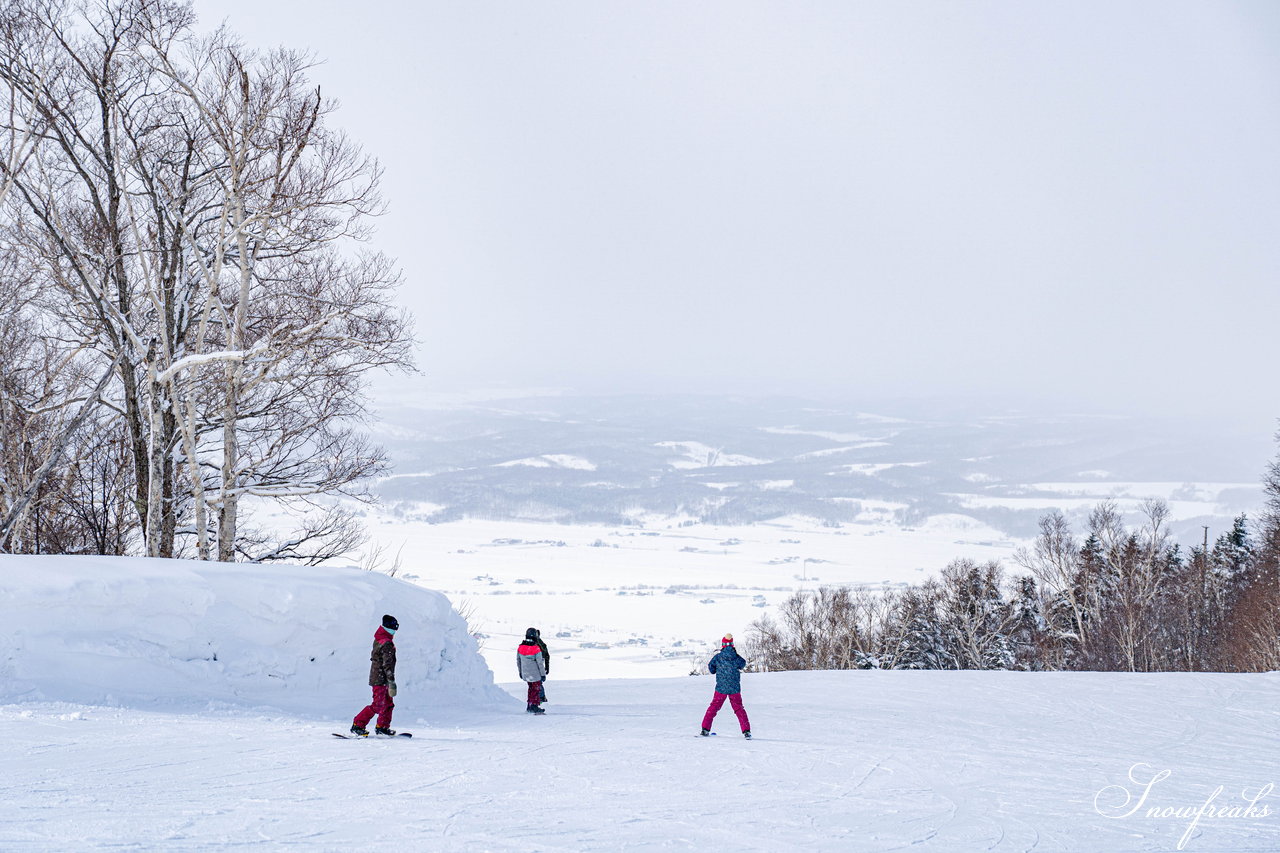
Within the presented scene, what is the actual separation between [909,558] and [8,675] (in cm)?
12714

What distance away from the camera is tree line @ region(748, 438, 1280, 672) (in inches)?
1730

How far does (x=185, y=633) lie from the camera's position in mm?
11430

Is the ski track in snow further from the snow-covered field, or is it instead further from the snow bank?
the snow-covered field

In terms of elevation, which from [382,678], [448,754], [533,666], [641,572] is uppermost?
[382,678]

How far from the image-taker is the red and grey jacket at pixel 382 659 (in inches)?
409

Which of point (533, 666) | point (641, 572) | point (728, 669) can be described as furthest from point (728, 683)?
point (641, 572)

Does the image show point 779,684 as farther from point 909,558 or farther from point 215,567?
point 909,558

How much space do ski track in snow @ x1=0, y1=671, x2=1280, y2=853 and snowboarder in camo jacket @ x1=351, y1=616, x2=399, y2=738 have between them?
404 mm

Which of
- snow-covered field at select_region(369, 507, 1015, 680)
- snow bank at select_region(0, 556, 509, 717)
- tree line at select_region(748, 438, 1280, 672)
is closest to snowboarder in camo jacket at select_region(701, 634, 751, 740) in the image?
snow bank at select_region(0, 556, 509, 717)

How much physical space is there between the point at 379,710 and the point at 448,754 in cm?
109

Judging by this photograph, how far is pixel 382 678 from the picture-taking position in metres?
10.4

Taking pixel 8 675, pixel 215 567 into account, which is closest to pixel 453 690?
pixel 215 567

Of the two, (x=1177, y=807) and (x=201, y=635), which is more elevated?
(x=201, y=635)

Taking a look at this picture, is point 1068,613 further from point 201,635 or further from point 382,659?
point 201,635
